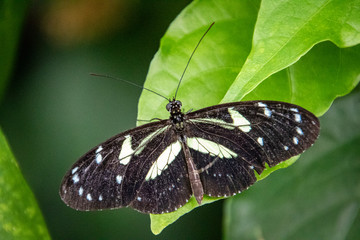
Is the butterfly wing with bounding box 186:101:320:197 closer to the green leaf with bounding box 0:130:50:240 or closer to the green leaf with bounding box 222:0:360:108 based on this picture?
the green leaf with bounding box 222:0:360:108

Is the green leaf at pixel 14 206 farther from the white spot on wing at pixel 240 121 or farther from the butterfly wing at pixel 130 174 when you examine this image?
the white spot on wing at pixel 240 121

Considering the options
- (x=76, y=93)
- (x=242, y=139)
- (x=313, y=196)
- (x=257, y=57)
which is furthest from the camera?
(x=76, y=93)

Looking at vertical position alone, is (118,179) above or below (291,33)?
below

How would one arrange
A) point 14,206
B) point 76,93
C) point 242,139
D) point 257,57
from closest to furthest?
point 257,57 → point 14,206 → point 242,139 → point 76,93

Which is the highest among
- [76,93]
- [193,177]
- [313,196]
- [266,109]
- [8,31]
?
[8,31]

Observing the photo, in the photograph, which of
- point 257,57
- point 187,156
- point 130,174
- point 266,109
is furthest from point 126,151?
point 257,57

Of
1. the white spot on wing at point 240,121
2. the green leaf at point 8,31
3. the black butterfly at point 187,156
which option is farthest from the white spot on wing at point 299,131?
the green leaf at point 8,31

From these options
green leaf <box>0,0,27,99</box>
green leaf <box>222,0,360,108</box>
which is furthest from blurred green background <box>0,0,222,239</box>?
green leaf <box>222,0,360,108</box>

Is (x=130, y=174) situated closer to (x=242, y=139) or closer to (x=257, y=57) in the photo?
(x=242, y=139)
